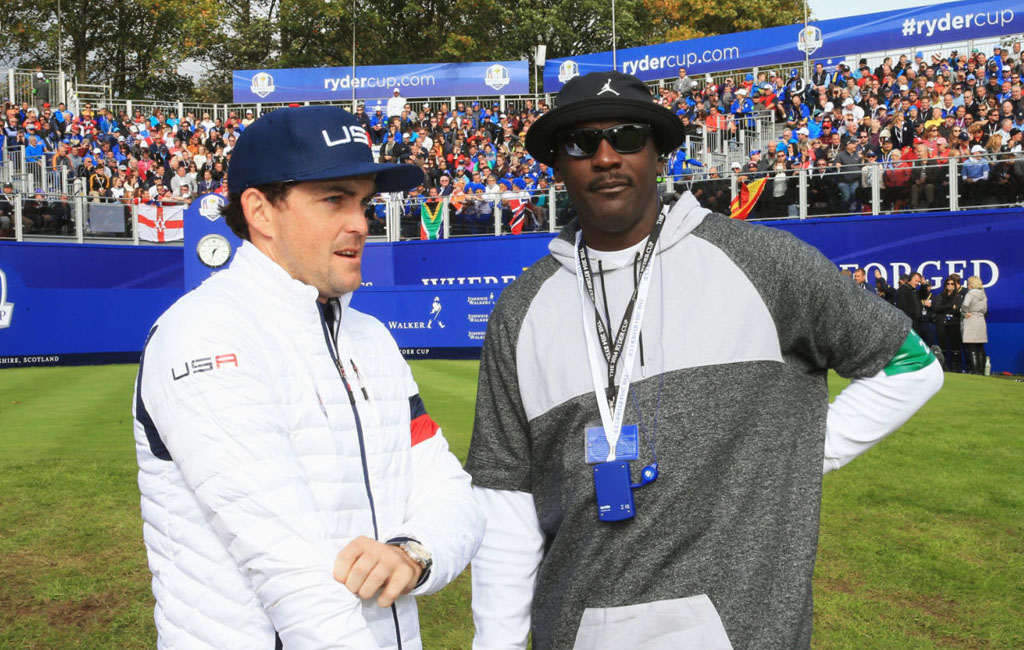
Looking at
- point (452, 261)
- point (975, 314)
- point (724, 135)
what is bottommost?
point (975, 314)

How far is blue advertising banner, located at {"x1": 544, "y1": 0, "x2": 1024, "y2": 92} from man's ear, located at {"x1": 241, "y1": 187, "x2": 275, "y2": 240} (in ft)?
96.6

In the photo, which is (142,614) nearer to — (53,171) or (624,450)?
(624,450)

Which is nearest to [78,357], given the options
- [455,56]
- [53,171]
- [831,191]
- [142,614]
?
[53,171]

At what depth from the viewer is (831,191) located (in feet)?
73.3

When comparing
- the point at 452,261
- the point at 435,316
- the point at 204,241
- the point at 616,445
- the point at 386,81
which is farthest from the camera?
the point at 386,81

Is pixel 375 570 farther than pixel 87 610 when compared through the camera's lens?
No

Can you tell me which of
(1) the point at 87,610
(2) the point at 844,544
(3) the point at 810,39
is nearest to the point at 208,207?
(1) the point at 87,610

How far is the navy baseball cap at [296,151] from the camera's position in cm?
258

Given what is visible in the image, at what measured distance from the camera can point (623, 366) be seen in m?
2.84

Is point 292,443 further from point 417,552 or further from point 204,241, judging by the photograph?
point 204,241

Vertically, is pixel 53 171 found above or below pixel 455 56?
below

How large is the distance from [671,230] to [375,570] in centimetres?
136

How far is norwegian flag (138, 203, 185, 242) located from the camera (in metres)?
27.2

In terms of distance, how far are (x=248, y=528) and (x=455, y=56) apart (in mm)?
56310
